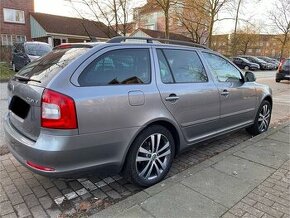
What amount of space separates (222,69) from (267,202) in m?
2.23

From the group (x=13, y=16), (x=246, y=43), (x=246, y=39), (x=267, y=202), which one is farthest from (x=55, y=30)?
(x=246, y=43)

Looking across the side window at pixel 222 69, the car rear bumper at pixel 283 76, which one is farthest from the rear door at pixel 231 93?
the car rear bumper at pixel 283 76

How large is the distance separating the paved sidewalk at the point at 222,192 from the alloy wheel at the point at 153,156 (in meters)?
0.18

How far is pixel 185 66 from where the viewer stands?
3.89 meters

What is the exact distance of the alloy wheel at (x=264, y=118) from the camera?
5.57 m

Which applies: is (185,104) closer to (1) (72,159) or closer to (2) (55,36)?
(1) (72,159)

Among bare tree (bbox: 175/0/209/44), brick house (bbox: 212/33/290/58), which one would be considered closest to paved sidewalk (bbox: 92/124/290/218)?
bare tree (bbox: 175/0/209/44)

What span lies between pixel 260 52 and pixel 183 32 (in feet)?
121

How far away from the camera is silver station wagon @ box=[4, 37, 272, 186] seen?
2.64 m

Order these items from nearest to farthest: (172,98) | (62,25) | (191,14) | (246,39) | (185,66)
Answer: (172,98) < (185,66) < (191,14) < (62,25) < (246,39)

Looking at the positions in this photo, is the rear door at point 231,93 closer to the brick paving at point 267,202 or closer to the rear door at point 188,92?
the rear door at point 188,92

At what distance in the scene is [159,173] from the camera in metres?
3.51

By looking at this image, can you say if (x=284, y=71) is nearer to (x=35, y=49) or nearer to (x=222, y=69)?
(x=35, y=49)

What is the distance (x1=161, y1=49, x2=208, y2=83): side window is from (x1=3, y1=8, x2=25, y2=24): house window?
32458 mm
